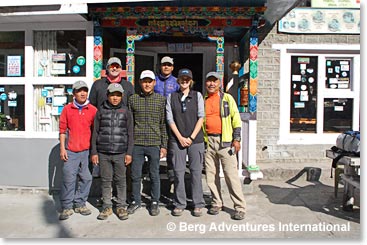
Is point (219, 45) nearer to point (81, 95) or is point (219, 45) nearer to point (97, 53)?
point (97, 53)

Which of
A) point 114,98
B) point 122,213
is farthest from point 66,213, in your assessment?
point 114,98

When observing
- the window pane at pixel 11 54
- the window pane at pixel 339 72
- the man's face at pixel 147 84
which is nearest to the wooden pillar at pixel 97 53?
the window pane at pixel 11 54

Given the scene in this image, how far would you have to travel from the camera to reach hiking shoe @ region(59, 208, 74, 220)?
437 centimetres

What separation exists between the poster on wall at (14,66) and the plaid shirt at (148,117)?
2415mm

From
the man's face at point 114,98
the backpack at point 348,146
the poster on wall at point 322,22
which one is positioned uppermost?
the poster on wall at point 322,22

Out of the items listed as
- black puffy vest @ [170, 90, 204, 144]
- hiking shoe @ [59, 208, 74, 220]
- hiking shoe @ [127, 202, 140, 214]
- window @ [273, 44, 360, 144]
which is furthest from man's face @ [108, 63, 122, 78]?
window @ [273, 44, 360, 144]

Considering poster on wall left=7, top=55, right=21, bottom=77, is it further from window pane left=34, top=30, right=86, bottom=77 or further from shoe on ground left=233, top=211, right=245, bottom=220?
shoe on ground left=233, top=211, right=245, bottom=220

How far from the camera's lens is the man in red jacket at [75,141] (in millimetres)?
4430

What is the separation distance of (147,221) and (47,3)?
131 inches

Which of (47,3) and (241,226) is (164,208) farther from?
(47,3)

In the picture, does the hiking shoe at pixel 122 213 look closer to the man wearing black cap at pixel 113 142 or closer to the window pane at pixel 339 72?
the man wearing black cap at pixel 113 142

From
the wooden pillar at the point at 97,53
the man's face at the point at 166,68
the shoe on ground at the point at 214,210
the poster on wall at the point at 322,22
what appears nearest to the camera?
the shoe on ground at the point at 214,210

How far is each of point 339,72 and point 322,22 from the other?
3.46 ft

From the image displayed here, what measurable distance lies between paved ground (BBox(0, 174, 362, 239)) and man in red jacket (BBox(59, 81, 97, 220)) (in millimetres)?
255
